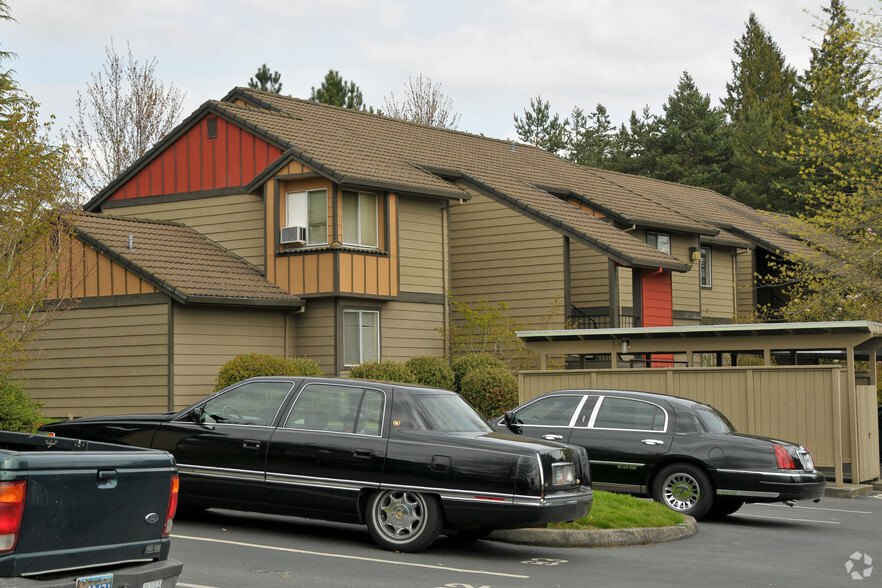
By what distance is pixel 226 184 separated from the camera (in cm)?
2812

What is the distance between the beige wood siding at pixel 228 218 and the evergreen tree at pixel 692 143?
37099 millimetres

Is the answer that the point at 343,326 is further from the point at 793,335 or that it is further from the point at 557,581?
the point at 557,581

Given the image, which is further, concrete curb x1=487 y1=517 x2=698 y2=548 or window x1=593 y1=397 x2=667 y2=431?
window x1=593 y1=397 x2=667 y2=431

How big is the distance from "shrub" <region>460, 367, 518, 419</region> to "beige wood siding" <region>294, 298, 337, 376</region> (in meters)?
3.58

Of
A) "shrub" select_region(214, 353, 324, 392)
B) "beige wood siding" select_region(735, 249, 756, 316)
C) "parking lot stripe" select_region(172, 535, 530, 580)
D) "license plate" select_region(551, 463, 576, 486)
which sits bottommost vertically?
"parking lot stripe" select_region(172, 535, 530, 580)

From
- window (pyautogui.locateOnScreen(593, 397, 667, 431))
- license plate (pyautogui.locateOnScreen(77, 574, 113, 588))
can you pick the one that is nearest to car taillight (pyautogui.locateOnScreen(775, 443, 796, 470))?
window (pyautogui.locateOnScreen(593, 397, 667, 431))

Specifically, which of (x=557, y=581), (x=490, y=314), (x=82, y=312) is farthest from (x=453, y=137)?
(x=557, y=581)

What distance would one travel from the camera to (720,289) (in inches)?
1467

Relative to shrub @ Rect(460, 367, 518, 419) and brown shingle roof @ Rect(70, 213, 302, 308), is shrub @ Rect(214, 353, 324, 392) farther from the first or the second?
shrub @ Rect(460, 367, 518, 419)

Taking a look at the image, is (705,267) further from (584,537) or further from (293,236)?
(584,537)

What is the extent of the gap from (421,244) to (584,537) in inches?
668

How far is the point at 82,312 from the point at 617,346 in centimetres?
1160

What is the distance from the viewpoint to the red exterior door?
2938 cm

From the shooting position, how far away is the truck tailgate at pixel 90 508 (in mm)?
5820
